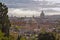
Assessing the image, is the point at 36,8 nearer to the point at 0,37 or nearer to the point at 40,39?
the point at 40,39

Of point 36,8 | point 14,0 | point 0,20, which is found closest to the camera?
point 0,20

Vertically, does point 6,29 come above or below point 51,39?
above

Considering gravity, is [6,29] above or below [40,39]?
above

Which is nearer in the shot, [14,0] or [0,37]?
[0,37]

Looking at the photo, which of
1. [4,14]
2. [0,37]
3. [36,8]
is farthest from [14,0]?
[0,37]

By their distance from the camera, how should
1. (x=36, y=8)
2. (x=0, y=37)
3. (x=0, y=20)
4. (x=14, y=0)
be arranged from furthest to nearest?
(x=36, y=8), (x=14, y=0), (x=0, y=20), (x=0, y=37)

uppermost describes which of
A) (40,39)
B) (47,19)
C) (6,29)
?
(6,29)

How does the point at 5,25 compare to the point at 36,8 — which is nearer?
the point at 5,25

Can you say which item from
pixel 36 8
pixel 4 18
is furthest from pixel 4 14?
pixel 36 8

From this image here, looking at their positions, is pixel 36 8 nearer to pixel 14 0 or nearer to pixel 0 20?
pixel 14 0
